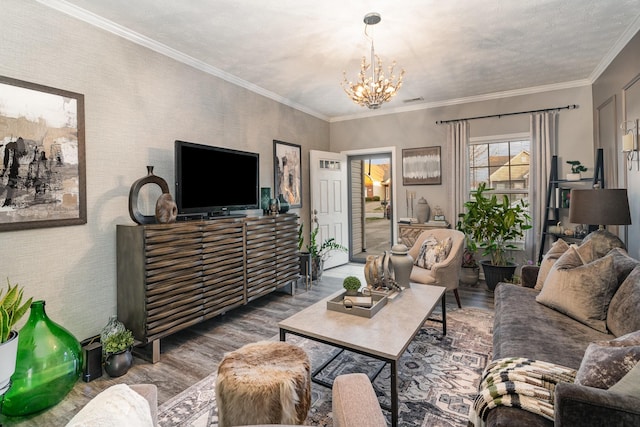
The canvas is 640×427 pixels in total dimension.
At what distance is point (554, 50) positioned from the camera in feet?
11.0

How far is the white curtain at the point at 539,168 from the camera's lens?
4.32 metres

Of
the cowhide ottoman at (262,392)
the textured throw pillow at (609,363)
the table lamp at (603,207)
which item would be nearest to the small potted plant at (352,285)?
the cowhide ottoman at (262,392)

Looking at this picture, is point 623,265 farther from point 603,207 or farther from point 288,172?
point 288,172

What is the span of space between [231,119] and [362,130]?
2.64 m

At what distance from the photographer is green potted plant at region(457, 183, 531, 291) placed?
4.19 meters

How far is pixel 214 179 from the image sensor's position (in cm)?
338

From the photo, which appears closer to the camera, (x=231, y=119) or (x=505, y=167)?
(x=231, y=119)

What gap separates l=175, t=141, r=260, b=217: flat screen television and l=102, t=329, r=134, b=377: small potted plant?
1.16m

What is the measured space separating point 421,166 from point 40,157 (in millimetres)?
4757

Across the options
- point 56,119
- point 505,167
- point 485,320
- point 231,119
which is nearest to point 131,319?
point 56,119

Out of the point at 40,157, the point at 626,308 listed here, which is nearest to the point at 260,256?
the point at 40,157

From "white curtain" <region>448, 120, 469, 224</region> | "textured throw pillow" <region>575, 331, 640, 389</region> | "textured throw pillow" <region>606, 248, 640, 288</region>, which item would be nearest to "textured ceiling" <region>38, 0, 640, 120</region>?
"white curtain" <region>448, 120, 469, 224</region>

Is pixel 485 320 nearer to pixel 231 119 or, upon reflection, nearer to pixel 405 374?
pixel 405 374

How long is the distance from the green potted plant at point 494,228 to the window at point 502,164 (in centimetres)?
33
